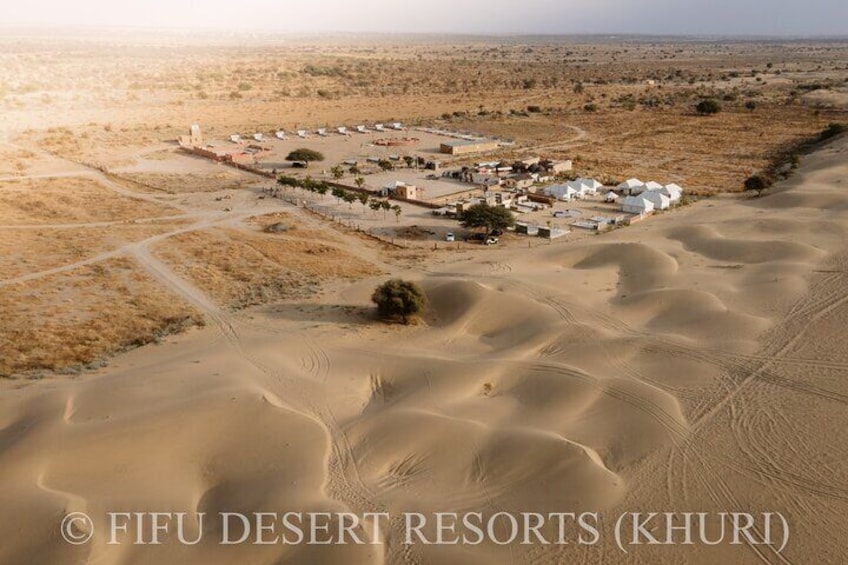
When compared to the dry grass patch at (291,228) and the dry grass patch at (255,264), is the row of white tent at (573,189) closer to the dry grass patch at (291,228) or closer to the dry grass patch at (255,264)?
the dry grass patch at (291,228)

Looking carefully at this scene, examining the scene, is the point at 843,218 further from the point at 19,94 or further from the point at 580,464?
the point at 19,94

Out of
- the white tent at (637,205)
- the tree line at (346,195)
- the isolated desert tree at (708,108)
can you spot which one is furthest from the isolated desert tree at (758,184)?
the isolated desert tree at (708,108)

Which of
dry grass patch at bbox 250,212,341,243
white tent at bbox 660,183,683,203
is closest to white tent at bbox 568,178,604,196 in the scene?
white tent at bbox 660,183,683,203

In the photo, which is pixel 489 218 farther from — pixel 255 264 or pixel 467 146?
pixel 467 146

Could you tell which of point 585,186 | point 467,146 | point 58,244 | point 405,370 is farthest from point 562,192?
point 58,244

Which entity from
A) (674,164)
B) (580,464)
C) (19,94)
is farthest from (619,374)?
(19,94)

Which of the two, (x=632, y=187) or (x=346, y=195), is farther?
(x=632, y=187)
